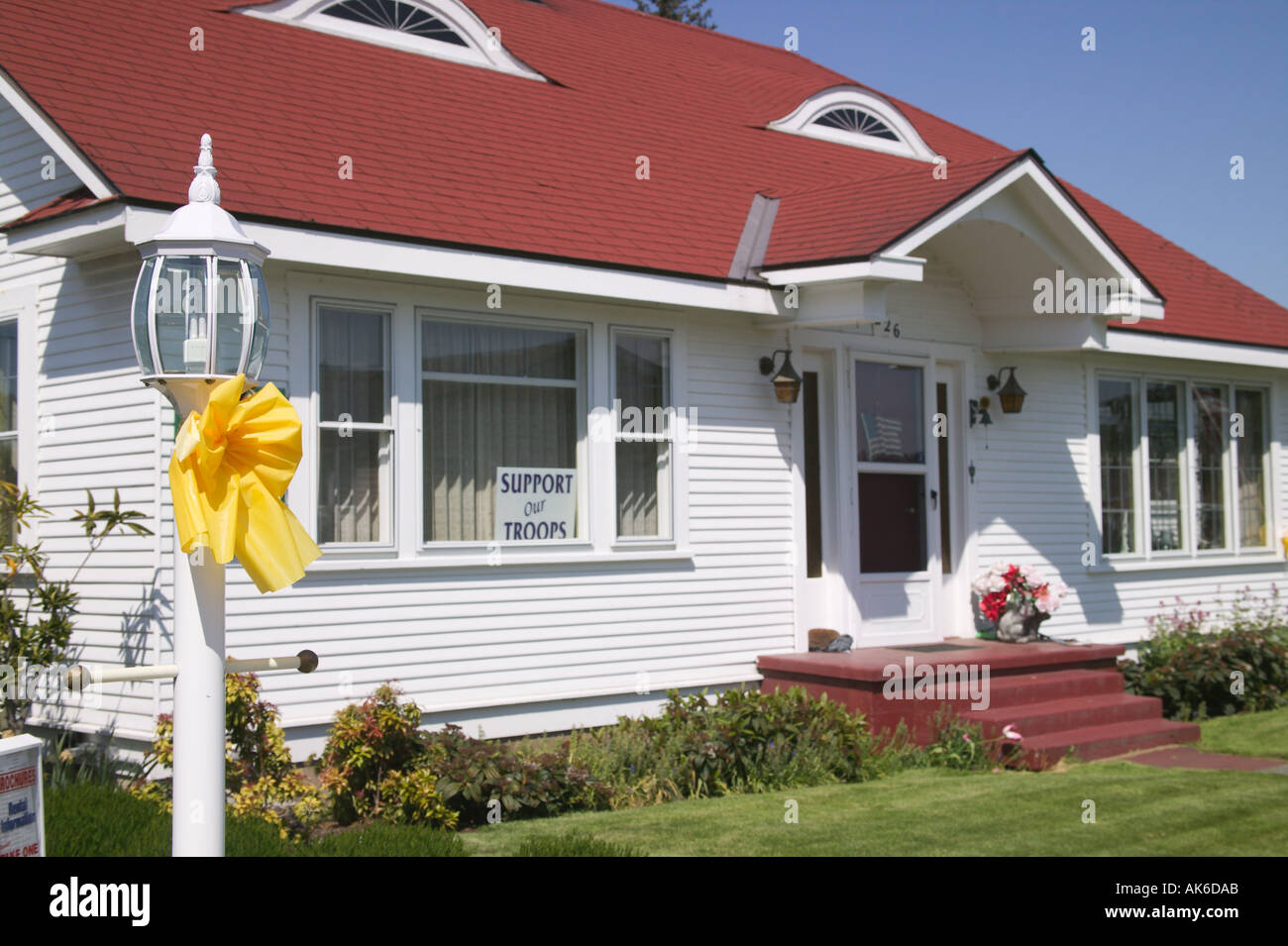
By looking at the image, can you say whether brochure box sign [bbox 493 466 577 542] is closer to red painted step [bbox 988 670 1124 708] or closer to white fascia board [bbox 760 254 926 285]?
white fascia board [bbox 760 254 926 285]

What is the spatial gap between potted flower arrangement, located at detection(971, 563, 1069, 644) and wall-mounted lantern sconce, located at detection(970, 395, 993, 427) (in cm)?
138

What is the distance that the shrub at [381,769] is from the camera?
23.9ft

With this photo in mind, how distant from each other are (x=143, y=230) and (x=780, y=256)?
16.1 ft

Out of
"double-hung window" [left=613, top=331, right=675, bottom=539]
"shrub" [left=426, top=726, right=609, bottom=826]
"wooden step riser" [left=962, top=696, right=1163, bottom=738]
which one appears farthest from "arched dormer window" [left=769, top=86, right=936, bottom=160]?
"shrub" [left=426, top=726, right=609, bottom=826]

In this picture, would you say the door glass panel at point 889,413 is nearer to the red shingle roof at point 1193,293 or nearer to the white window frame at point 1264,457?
the red shingle roof at point 1193,293

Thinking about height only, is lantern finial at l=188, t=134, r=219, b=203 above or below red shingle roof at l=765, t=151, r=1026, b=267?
below

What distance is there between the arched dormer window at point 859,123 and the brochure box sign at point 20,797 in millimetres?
11682

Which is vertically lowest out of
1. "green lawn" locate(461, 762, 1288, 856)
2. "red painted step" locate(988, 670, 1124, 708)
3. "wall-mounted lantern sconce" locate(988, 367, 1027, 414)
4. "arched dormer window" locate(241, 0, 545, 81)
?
"green lawn" locate(461, 762, 1288, 856)

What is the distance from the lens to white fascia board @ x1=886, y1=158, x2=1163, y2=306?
987cm

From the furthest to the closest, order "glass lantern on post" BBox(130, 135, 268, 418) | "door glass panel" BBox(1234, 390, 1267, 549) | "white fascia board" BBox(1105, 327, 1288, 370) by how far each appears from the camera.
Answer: "door glass panel" BBox(1234, 390, 1267, 549)
"white fascia board" BBox(1105, 327, 1288, 370)
"glass lantern on post" BBox(130, 135, 268, 418)

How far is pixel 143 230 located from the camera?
24.2 feet

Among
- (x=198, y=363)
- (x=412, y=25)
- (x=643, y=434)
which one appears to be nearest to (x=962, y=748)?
(x=643, y=434)

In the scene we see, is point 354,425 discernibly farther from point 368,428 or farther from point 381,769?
point 381,769
